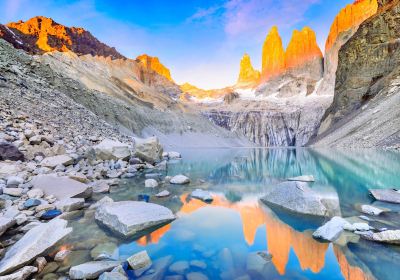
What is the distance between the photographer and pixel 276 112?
4417 inches

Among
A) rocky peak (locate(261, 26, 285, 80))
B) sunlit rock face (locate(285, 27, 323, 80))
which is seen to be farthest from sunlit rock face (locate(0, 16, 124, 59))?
sunlit rock face (locate(285, 27, 323, 80))

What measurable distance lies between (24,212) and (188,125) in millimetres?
70067

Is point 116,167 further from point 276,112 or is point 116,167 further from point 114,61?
point 276,112

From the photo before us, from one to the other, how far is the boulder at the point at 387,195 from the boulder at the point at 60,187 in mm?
9953

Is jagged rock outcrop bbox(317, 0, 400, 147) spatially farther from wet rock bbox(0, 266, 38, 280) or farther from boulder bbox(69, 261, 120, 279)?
wet rock bbox(0, 266, 38, 280)

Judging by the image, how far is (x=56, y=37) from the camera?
10206 cm

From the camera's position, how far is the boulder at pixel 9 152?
10328mm

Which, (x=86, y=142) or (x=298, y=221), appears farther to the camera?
(x=86, y=142)

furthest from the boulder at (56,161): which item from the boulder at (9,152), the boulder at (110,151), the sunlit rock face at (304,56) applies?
the sunlit rock face at (304,56)

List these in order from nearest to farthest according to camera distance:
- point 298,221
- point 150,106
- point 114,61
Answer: point 298,221
point 150,106
point 114,61

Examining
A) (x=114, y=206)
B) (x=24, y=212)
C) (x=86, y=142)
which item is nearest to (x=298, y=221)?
(x=114, y=206)

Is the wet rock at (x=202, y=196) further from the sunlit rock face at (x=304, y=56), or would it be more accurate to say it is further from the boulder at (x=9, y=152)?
the sunlit rock face at (x=304, y=56)

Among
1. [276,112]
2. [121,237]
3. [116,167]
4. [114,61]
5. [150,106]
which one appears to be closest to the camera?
[121,237]

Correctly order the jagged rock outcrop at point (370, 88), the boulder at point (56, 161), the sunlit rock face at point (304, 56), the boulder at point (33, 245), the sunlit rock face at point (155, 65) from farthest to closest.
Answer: the sunlit rock face at point (155, 65) → the sunlit rock face at point (304, 56) → the jagged rock outcrop at point (370, 88) → the boulder at point (56, 161) → the boulder at point (33, 245)
